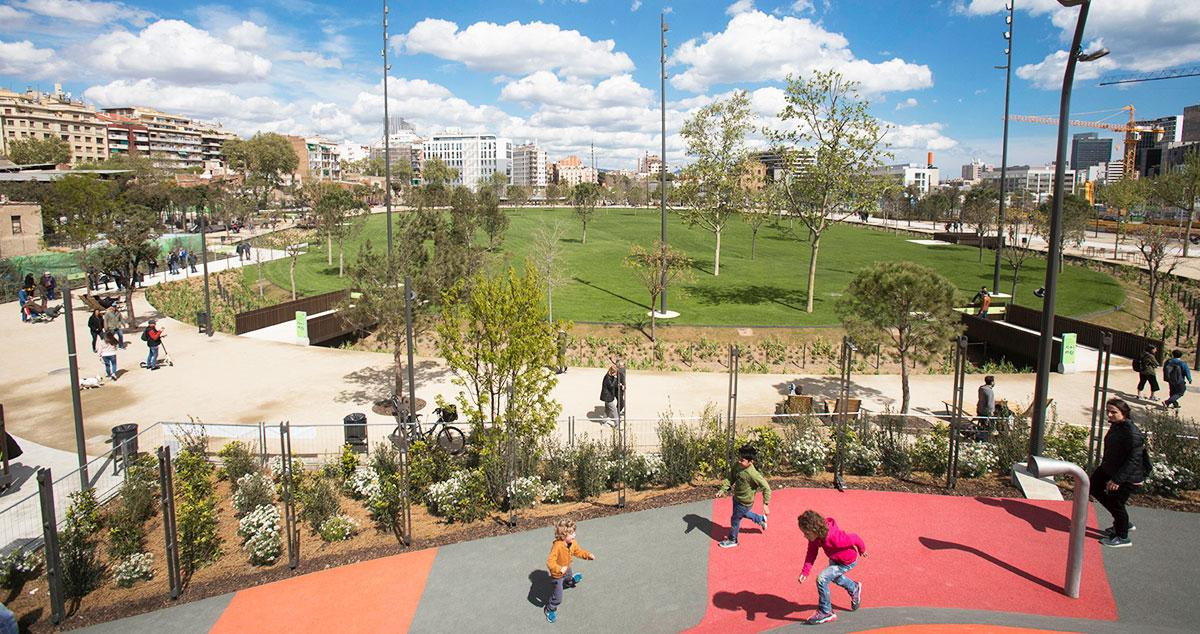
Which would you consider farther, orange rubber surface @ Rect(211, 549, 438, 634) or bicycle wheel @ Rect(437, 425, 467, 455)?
bicycle wheel @ Rect(437, 425, 467, 455)

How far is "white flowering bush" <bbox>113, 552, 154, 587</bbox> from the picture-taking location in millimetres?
9914

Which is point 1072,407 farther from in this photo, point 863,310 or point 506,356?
point 506,356

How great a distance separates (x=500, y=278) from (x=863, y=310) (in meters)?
9.60

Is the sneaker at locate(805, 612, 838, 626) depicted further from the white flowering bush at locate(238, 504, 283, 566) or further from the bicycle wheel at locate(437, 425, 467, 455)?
the white flowering bush at locate(238, 504, 283, 566)

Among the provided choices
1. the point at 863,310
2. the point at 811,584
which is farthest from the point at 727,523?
the point at 863,310

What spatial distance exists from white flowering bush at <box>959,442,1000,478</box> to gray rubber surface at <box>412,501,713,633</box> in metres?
5.13

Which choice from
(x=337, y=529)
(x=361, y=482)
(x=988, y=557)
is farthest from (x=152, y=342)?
(x=988, y=557)

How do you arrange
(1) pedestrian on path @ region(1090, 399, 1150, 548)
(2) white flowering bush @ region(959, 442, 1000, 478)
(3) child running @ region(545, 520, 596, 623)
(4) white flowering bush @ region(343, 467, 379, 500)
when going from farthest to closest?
(2) white flowering bush @ region(959, 442, 1000, 478) → (4) white flowering bush @ region(343, 467, 379, 500) → (1) pedestrian on path @ region(1090, 399, 1150, 548) → (3) child running @ region(545, 520, 596, 623)

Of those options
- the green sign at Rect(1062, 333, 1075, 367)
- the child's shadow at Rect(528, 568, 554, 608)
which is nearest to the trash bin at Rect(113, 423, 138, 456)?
the child's shadow at Rect(528, 568, 554, 608)

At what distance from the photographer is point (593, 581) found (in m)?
9.30

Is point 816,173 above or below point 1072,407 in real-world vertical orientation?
above

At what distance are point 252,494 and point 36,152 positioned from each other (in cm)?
11156

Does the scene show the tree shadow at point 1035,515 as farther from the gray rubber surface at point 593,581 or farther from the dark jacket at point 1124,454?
the gray rubber surface at point 593,581

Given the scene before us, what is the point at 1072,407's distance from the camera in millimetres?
17609
